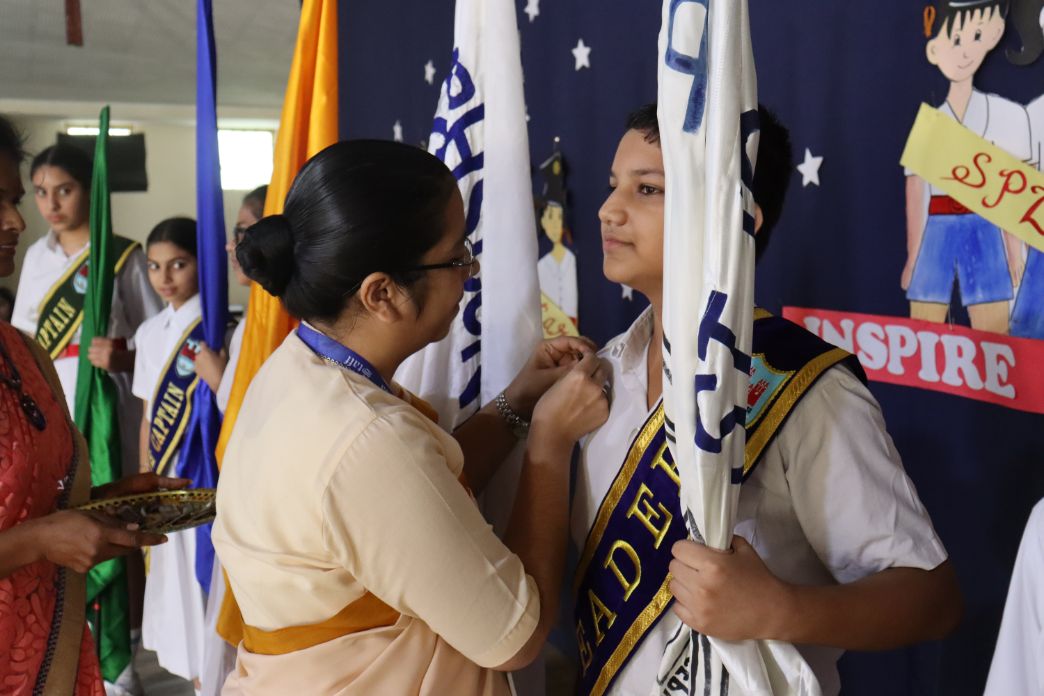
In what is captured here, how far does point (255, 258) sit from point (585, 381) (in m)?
0.39

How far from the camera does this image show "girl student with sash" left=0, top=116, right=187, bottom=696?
45.8 inches

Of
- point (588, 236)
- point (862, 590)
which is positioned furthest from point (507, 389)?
point (588, 236)

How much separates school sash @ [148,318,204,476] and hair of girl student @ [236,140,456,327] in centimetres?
149

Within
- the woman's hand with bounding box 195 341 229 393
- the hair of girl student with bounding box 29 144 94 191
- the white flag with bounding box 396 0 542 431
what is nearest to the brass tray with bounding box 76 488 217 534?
the white flag with bounding box 396 0 542 431

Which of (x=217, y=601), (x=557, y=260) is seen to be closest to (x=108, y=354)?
(x=217, y=601)

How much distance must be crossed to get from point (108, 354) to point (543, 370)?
163cm

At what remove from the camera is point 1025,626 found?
2.55 ft

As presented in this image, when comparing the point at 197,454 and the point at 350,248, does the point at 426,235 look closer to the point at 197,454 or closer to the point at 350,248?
the point at 350,248

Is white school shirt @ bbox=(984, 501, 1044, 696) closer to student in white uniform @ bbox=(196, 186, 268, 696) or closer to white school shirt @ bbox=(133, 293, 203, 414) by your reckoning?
student in white uniform @ bbox=(196, 186, 268, 696)

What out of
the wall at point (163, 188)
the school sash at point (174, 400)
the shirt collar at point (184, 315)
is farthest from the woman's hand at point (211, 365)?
the wall at point (163, 188)

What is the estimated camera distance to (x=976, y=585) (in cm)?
134

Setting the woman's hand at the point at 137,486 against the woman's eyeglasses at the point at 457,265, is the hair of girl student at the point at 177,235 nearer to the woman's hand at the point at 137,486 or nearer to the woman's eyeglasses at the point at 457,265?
the woman's hand at the point at 137,486

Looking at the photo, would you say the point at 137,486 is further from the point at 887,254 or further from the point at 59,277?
the point at 59,277

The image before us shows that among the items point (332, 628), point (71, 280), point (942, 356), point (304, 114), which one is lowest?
point (332, 628)
